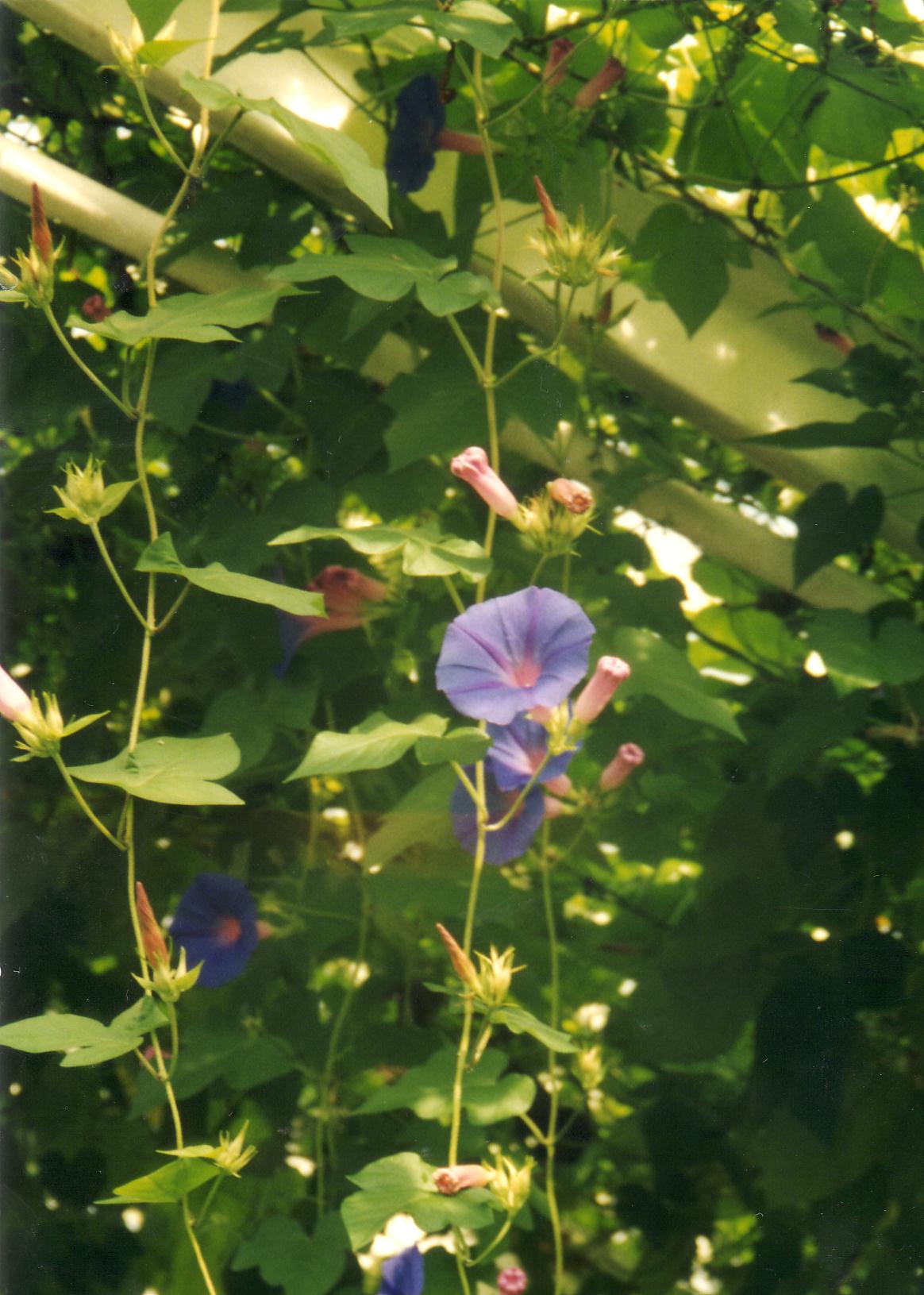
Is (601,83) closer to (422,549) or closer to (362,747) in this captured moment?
(422,549)

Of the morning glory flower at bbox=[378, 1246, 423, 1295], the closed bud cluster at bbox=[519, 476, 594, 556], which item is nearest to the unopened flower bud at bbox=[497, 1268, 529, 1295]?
the morning glory flower at bbox=[378, 1246, 423, 1295]

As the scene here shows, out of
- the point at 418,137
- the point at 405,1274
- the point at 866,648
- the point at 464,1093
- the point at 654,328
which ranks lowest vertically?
the point at 405,1274

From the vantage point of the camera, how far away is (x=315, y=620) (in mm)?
1088

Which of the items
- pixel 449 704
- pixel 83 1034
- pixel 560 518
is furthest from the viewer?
pixel 449 704

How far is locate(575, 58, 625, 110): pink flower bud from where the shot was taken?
39.6 inches

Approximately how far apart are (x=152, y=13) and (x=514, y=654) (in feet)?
1.55

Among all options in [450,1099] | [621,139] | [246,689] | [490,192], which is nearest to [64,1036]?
[450,1099]

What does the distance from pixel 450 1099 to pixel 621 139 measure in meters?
0.81

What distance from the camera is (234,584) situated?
736 mm

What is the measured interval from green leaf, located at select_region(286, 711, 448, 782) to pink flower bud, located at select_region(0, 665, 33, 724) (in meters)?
0.16

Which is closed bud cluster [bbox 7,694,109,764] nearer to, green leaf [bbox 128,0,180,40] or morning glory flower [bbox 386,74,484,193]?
green leaf [bbox 128,0,180,40]

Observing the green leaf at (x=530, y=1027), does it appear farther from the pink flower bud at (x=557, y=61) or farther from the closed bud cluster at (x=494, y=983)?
the pink flower bud at (x=557, y=61)

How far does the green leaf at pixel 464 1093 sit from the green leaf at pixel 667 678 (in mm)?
274

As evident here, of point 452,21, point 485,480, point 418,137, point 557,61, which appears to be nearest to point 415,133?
point 418,137
